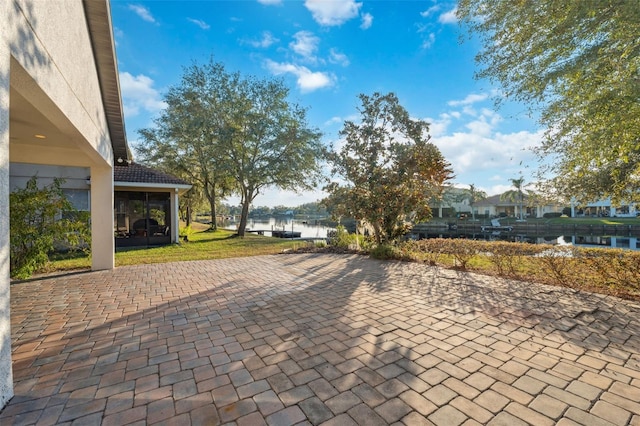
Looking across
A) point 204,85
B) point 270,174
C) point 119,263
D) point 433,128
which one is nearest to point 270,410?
point 119,263

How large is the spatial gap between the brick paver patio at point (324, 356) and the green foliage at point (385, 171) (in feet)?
13.9

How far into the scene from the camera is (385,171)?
9.20 metres

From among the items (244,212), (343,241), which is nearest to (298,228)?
(244,212)

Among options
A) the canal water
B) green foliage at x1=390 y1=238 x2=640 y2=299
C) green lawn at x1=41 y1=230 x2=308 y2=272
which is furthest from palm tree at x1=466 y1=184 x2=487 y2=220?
green lawn at x1=41 y1=230 x2=308 y2=272

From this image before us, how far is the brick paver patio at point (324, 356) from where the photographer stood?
1959 mm

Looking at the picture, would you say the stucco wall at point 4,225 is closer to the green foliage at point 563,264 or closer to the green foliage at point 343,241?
the green foliage at point 563,264

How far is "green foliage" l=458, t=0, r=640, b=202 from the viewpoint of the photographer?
402cm

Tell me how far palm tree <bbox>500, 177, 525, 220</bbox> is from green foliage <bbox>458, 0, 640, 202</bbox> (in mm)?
44162

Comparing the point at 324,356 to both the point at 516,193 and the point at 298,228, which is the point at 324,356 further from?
the point at 516,193

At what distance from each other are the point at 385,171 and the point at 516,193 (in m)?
47.1

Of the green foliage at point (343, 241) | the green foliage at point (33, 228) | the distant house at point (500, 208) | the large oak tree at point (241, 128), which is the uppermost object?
the large oak tree at point (241, 128)

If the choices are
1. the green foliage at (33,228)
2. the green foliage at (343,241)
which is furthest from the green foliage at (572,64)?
the green foliage at (33,228)

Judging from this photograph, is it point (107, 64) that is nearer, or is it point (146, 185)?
point (107, 64)

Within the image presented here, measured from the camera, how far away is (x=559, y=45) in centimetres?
449
